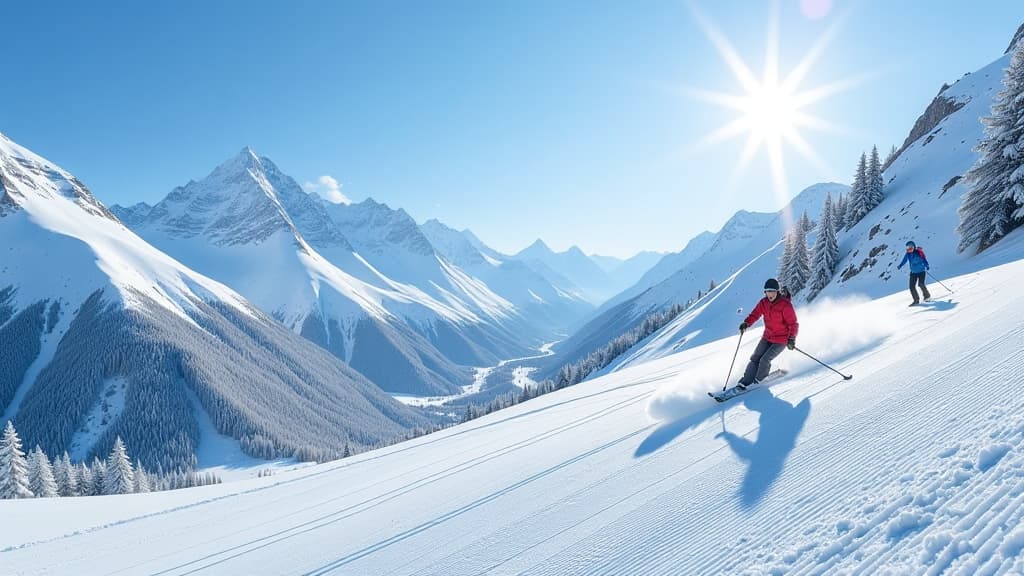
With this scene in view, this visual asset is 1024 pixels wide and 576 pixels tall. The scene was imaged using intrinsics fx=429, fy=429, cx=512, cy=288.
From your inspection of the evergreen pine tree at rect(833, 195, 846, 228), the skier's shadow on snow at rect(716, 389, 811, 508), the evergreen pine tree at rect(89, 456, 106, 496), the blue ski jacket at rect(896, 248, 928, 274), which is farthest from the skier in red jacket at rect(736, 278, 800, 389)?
the evergreen pine tree at rect(89, 456, 106, 496)

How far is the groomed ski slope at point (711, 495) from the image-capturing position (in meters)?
3.78

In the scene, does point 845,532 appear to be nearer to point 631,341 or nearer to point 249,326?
point 631,341

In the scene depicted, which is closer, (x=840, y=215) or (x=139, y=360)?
(x=840, y=215)

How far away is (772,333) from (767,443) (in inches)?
152

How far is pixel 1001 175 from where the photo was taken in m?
24.0

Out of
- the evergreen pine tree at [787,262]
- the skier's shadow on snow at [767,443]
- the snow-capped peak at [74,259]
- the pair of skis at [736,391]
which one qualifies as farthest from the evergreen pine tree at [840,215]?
the snow-capped peak at [74,259]

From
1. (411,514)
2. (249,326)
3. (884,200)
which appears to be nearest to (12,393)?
(249,326)

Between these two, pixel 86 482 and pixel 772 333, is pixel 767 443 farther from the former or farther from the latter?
pixel 86 482

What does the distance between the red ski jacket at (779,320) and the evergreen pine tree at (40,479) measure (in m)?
60.0

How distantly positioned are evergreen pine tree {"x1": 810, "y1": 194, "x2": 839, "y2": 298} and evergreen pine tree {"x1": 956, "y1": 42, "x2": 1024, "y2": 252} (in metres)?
20.8

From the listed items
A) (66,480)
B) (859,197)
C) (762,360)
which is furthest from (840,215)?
(66,480)

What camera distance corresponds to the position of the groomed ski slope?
3777 millimetres

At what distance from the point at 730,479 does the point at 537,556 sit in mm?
2506

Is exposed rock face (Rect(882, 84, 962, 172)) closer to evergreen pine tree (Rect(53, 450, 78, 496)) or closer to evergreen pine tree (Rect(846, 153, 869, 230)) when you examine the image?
evergreen pine tree (Rect(846, 153, 869, 230))
